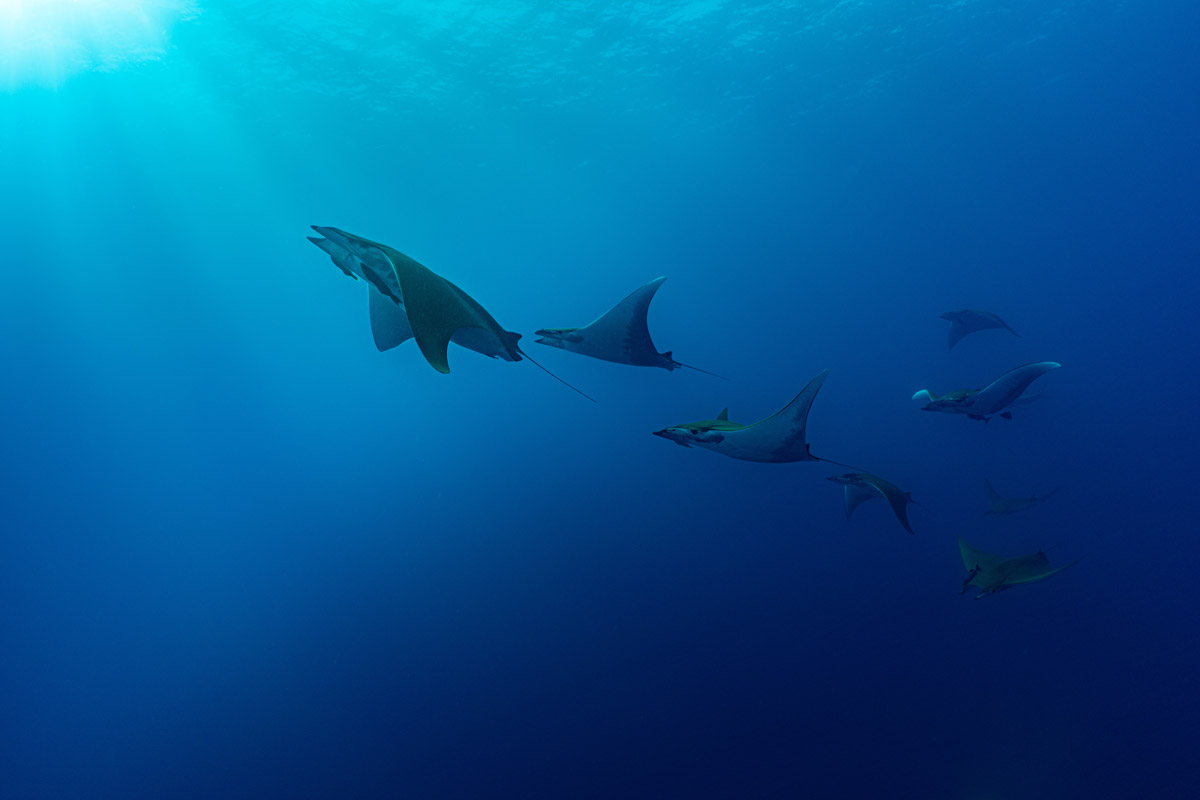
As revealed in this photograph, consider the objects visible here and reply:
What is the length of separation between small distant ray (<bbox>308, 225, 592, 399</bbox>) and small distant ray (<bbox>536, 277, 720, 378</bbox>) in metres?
0.81

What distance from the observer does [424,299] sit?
2.32 meters

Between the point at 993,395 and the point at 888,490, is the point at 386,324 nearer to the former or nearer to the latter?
the point at 888,490

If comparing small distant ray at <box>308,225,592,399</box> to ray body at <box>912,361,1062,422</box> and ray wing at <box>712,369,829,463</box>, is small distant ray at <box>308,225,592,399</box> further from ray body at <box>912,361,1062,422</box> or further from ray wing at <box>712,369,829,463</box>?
ray body at <box>912,361,1062,422</box>

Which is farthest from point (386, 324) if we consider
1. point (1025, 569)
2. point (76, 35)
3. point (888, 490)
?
point (76, 35)

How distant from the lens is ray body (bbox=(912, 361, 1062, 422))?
4.80m

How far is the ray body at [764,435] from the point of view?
3.21m

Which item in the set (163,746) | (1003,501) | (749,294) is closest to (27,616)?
(163,746)

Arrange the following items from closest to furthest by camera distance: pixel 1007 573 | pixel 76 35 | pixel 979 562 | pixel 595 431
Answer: pixel 1007 573 → pixel 979 562 → pixel 76 35 → pixel 595 431

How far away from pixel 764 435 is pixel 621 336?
1226mm

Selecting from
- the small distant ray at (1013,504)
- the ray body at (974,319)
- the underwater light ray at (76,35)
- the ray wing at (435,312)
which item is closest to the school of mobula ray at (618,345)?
the ray wing at (435,312)

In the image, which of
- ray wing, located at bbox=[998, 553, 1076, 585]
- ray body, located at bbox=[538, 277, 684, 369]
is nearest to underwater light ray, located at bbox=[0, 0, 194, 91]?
ray body, located at bbox=[538, 277, 684, 369]

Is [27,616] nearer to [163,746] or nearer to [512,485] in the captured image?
[163,746]

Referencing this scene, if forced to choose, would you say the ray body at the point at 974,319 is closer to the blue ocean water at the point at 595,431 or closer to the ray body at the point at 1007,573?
the ray body at the point at 1007,573

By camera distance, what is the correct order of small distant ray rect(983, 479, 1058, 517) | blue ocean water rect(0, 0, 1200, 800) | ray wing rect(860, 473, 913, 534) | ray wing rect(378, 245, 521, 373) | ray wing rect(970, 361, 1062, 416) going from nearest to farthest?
ray wing rect(378, 245, 521, 373), ray wing rect(860, 473, 913, 534), ray wing rect(970, 361, 1062, 416), small distant ray rect(983, 479, 1058, 517), blue ocean water rect(0, 0, 1200, 800)
